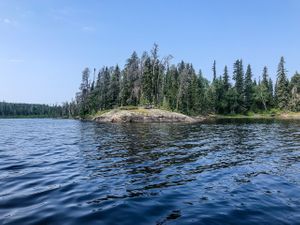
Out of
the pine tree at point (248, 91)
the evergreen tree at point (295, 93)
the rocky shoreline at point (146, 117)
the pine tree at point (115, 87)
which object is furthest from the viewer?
the pine tree at point (248, 91)

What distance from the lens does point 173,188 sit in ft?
36.8

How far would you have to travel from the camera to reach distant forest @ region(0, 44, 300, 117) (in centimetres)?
10075

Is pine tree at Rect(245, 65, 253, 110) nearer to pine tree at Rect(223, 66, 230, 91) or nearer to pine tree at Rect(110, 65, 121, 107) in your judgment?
pine tree at Rect(223, 66, 230, 91)

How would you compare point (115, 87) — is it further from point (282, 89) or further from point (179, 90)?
point (282, 89)

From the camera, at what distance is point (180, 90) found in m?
102

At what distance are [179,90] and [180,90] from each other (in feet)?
4.39

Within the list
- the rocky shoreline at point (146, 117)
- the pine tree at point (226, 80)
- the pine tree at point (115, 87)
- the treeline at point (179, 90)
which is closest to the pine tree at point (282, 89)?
the treeline at point (179, 90)

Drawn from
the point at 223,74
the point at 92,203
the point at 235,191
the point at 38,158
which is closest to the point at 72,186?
the point at 92,203

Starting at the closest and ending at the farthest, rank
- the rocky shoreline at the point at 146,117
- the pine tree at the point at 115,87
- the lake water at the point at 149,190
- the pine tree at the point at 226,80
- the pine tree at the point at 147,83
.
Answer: the lake water at the point at 149,190, the rocky shoreline at the point at 146,117, the pine tree at the point at 147,83, the pine tree at the point at 115,87, the pine tree at the point at 226,80

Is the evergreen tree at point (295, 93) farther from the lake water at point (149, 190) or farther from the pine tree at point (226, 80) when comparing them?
the lake water at point (149, 190)

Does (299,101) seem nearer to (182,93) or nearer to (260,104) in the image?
(260,104)

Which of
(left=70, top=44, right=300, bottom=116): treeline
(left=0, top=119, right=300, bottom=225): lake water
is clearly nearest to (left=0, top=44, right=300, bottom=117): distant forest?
(left=70, top=44, right=300, bottom=116): treeline

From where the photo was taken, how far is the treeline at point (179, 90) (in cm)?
10069

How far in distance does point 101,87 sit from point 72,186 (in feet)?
380
